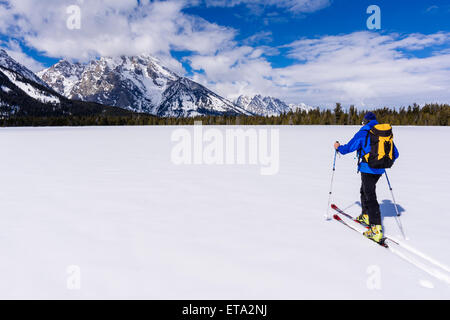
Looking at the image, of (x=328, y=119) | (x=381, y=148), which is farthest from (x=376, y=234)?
(x=328, y=119)

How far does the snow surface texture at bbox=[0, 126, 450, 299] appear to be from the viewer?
157 inches

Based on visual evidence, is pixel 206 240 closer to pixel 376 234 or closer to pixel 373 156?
pixel 376 234

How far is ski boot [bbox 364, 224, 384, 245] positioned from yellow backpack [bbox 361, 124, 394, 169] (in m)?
1.29

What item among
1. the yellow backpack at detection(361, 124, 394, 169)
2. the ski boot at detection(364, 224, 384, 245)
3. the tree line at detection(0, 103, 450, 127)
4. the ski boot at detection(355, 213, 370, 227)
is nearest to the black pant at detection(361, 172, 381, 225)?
the ski boot at detection(364, 224, 384, 245)

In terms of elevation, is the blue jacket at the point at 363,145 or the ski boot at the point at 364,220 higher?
→ the blue jacket at the point at 363,145

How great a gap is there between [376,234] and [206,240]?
11.8 feet

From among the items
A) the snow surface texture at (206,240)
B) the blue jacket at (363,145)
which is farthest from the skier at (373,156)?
the snow surface texture at (206,240)

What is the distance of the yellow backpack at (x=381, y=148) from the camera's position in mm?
5352

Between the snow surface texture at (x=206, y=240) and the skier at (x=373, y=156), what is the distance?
50 centimetres

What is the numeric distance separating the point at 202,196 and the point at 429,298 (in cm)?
623

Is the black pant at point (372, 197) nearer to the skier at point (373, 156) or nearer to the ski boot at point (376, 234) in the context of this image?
the skier at point (373, 156)

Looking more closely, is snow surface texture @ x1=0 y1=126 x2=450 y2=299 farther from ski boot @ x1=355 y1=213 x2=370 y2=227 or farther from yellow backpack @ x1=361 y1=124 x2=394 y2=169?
yellow backpack @ x1=361 y1=124 x2=394 y2=169
